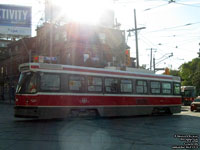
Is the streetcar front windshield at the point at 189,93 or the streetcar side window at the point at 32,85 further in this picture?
the streetcar front windshield at the point at 189,93

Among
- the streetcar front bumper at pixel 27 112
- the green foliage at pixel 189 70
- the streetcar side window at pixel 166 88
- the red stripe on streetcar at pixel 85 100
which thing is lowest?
the streetcar front bumper at pixel 27 112

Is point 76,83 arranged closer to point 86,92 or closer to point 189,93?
point 86,92

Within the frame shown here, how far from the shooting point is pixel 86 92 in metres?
15.0

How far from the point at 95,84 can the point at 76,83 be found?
1352 millimetres

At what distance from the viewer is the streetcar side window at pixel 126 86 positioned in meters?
17.0

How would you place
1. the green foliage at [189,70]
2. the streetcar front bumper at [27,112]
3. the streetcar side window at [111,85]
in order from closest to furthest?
the streetcar front bumper at [27,112]
the streetcar side window at [111,85]
the green foliage at [189,70]

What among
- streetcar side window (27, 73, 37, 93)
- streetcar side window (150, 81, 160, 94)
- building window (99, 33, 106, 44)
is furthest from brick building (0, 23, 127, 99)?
streetcar side window (27, 73, 37, 93)

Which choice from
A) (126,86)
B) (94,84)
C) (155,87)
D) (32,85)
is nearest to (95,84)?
(94,84)

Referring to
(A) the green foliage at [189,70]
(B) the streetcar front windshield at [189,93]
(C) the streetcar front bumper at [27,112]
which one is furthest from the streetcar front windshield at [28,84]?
(A) the green foliage at [189,70]

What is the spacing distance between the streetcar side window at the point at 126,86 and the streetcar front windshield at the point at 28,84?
5880mm

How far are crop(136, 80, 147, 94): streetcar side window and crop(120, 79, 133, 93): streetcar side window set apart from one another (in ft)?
2.10

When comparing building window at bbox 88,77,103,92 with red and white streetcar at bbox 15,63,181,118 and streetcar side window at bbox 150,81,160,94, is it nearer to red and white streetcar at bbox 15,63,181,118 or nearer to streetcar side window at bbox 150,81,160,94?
red and white streetcar at bbox 15,63,181,118

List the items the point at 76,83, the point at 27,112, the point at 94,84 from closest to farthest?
1. the point at 27,112
2. the point at 76,83
3. the point at 94,84

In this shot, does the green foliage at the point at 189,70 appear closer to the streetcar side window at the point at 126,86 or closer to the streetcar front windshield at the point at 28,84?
the streetcar side window at the point at 126,86
